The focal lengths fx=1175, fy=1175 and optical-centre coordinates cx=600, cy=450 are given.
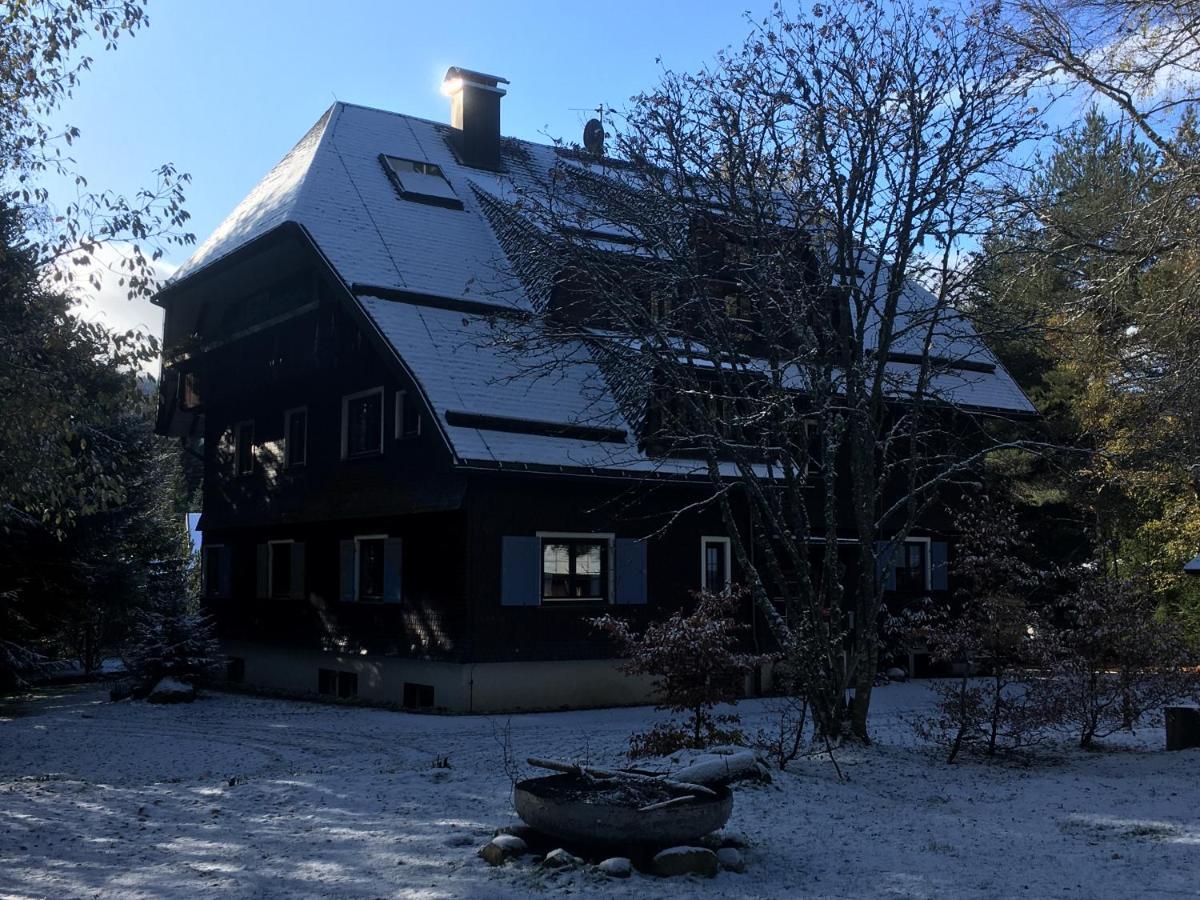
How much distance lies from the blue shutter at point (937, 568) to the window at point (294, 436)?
1345cm

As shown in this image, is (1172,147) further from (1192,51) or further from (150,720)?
(150,720)

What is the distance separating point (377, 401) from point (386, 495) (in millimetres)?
2094

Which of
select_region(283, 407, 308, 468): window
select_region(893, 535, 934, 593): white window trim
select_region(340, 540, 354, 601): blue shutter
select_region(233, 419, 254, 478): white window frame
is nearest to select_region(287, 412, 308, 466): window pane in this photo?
select_region(283, 407, 308, 468): window

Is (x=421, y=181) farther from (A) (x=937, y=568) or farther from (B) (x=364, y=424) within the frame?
(A) (x=937, y=568)

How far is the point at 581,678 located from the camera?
19875 mm

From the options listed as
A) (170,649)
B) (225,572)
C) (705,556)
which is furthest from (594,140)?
(225,572)

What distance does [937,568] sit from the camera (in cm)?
2527

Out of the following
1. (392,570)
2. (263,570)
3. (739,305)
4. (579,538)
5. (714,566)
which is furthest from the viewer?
(263,570)

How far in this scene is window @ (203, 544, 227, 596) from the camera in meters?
27.5

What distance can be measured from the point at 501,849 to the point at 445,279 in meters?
14.9

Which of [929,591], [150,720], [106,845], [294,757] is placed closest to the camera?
[106,845]

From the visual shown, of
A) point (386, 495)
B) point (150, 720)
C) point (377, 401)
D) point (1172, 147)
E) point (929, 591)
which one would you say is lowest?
point (150, 720)

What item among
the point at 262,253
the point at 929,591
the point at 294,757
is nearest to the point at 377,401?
the point at 262,253

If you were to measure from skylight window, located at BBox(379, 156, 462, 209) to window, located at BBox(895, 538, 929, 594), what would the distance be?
38.9 ft
